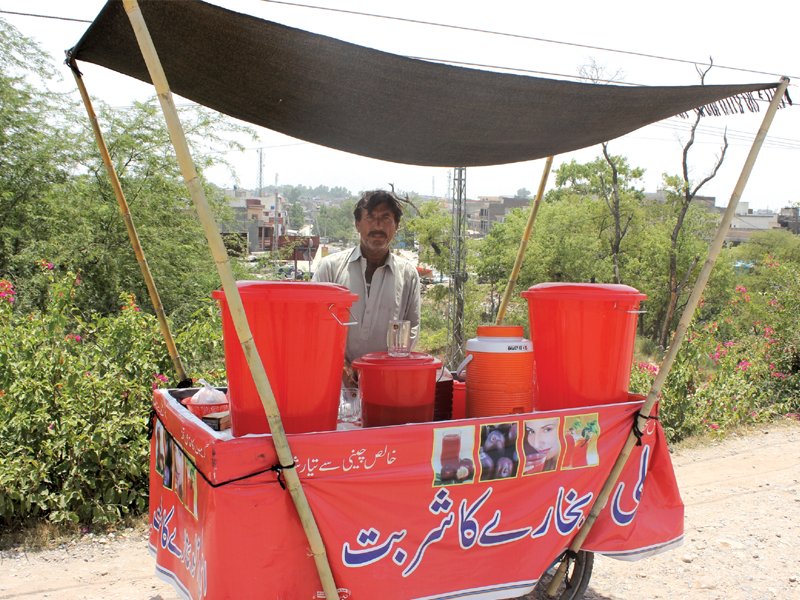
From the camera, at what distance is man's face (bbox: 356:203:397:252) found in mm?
3357

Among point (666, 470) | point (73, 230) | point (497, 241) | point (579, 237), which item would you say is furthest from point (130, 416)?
point (497, 241)

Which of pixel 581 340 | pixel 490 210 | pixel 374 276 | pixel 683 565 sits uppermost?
pixel 490 210

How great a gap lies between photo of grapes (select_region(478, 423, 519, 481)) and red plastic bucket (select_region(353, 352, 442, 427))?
23cm

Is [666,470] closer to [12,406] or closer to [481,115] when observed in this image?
[481,115]

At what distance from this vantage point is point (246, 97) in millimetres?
2818

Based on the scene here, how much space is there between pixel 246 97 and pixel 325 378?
1.36 meters

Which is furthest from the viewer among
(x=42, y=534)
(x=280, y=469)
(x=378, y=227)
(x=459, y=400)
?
(x=42, y=534)

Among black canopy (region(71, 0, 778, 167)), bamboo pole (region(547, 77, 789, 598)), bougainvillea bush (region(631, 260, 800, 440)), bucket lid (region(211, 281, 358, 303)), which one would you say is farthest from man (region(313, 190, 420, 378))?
bougainvillea bush (region(631, 260, 800, 440))

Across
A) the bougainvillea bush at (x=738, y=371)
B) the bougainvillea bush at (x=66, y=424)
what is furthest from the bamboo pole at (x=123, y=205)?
the bougainvillea bush at (x=738, y=371)

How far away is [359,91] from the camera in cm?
259

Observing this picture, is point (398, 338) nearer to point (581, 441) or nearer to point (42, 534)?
point (581, 441)

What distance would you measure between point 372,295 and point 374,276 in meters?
0.10

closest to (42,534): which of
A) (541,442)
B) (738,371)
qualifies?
(541,442)

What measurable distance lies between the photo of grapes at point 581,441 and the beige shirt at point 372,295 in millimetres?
1092
